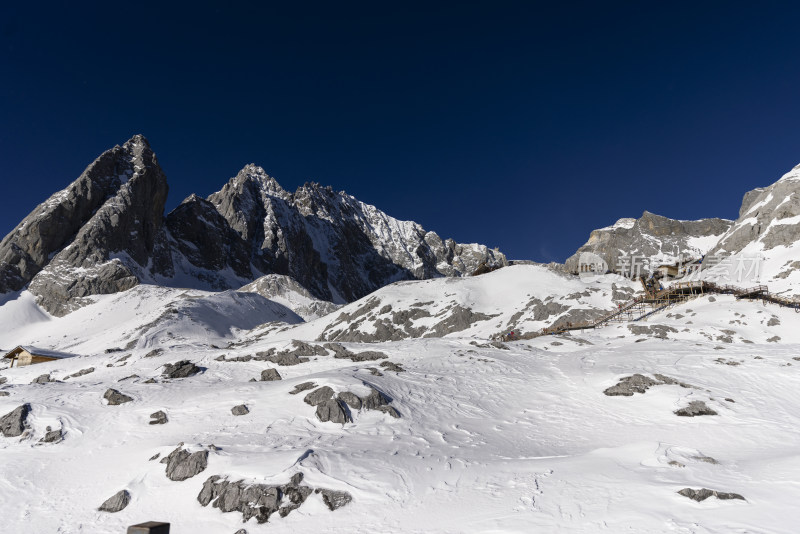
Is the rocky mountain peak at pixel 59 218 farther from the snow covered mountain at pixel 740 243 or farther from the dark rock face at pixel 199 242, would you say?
the snow covered mountain at pixel 740 243

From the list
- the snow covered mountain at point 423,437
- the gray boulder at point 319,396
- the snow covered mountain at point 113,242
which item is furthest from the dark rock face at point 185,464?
the snow covered mountain at point 113,242

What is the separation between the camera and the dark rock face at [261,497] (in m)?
12.6

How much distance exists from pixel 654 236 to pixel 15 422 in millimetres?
153564

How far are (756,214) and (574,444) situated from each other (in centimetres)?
10325

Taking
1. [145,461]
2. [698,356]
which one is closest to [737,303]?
[698,356]

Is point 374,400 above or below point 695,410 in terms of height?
above

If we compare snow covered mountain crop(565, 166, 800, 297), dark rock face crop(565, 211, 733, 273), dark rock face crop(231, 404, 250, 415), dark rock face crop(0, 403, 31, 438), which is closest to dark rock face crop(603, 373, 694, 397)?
dark rock face crop(231, 404, 250, 415)

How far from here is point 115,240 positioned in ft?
474

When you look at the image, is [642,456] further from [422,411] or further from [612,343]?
[612,343]

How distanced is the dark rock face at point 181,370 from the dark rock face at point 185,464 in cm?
1267

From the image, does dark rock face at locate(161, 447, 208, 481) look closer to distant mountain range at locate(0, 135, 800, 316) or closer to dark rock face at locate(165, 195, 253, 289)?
distant mountain range at locate(0, 135, 800, 316)

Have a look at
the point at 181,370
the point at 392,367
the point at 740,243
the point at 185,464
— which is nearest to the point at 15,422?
the point at 181,370

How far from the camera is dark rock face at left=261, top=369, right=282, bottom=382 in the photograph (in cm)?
2609

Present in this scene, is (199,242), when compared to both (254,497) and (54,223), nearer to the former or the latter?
(54,223)
